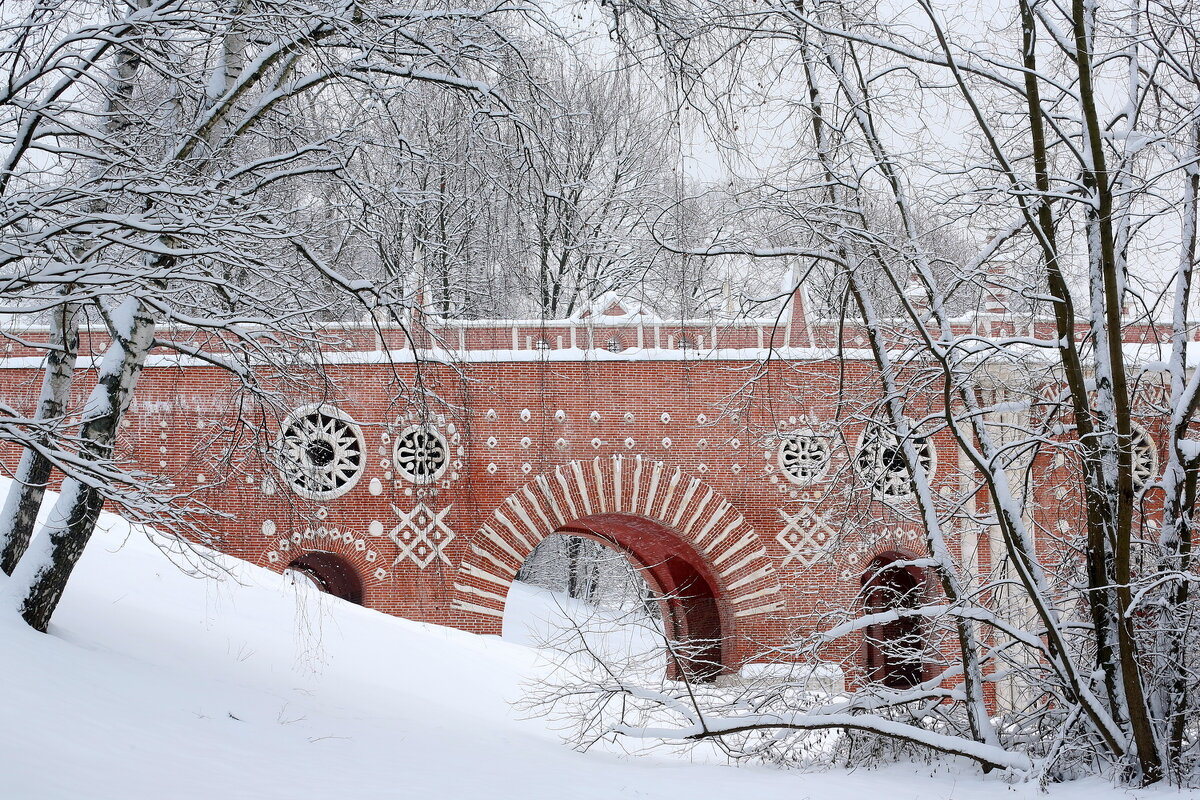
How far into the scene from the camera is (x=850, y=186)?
7059mm

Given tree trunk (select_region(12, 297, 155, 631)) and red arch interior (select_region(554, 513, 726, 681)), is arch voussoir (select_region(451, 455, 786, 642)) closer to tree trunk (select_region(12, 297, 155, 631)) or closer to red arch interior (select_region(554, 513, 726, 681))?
red arch interior (select_region(554, 513, 726, 681))

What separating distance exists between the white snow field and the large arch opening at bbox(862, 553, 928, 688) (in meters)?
Answer: 0.95

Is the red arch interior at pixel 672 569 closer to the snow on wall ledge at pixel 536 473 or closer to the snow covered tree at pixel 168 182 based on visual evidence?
the snow on wall ledge at pixel 536 473

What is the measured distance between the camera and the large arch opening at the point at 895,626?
316 inches

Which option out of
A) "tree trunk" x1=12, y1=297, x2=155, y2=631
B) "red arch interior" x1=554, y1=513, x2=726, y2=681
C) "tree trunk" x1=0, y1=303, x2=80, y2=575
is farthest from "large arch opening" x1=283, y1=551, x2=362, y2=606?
"tree trunk" x1=12, y1=297, x2=155, y2=631

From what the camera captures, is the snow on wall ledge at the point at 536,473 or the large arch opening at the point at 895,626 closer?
the large arch opening at the point at 895,626

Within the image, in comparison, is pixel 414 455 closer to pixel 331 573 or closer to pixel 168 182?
pixel 331 573

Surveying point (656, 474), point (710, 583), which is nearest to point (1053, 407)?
point (656, 474)

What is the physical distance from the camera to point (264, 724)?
22.0 feet

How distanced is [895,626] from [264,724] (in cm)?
1454

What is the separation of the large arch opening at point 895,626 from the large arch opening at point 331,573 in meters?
6.80

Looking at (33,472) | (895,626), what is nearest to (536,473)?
(895,626)

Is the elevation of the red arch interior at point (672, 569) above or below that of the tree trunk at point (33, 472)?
below

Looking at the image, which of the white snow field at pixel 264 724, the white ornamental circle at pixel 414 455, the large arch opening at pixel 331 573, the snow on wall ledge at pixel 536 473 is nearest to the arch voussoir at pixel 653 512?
the snow on wall ledge at pixel 536 473
